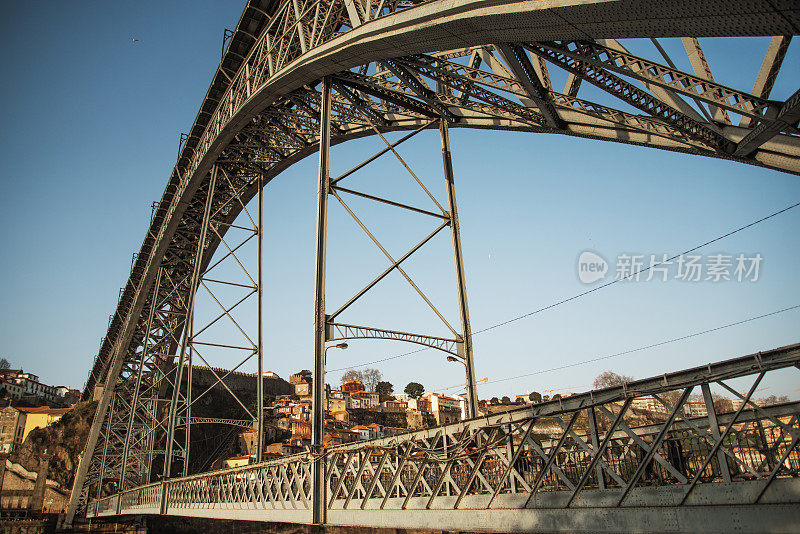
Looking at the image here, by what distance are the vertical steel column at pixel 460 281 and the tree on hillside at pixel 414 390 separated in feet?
325

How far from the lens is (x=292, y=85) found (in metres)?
12.6

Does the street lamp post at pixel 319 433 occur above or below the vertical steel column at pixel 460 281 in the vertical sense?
below

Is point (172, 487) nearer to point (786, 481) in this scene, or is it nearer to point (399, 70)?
point (399, 70)

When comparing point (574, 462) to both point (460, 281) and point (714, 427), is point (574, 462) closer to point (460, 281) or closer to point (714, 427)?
point (714, 427)

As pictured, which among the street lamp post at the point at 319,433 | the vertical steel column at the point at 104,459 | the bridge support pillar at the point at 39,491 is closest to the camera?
the street lamp post at the point at 319,433

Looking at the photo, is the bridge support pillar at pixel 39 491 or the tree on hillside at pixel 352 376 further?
the tree on hillside at pixel 352 376

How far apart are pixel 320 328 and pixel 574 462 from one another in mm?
4702

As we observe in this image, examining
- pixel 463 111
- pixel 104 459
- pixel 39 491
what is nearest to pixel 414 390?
pixel 39 491

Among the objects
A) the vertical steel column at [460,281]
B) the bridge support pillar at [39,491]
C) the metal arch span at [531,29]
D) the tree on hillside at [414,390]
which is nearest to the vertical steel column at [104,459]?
the metal arch span at [531,29]

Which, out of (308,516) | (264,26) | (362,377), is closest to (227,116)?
(264,26)

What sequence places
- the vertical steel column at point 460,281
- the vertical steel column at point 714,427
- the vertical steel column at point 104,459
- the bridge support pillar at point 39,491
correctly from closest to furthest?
the vertical steel column at point 714,427 < the vertical steel column at point 460,281 < the vertical steel column at point 104,459 < the bridge support pillar at point 39,491

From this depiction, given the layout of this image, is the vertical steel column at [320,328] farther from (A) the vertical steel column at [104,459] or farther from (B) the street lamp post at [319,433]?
(A) the vertical steel column at [104,459]

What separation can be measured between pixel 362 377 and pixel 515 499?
120 meters

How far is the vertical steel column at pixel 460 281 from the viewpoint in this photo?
1082 cm
